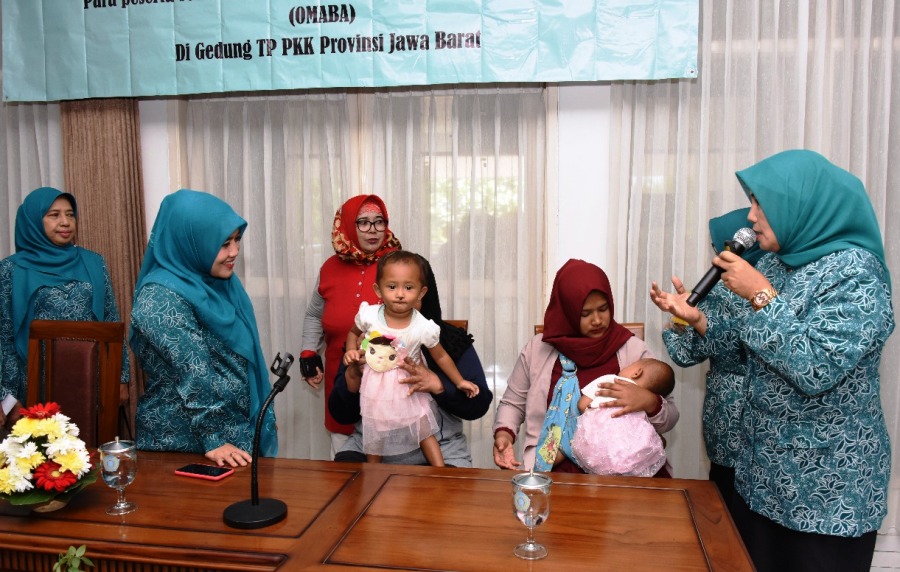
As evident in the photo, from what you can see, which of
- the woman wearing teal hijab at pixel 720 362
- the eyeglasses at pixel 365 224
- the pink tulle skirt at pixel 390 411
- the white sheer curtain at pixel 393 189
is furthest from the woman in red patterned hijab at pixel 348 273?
the woman wearing teal hijab at pixel 720 362

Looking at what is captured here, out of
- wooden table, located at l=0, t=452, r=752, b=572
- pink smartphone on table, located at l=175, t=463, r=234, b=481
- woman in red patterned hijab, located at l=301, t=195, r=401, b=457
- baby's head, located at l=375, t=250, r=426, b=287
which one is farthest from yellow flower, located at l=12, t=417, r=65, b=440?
woman in red patterned hijab, located at l=301, t=195, r=401, b=457

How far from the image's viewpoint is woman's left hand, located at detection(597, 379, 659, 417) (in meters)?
2.15

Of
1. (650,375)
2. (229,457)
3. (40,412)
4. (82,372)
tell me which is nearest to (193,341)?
(229,457)

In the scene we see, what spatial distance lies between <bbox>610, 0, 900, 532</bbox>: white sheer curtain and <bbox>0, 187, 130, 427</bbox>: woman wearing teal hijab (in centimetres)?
256

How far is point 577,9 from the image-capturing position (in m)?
3.16

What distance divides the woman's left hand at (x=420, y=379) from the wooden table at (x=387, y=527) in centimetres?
35

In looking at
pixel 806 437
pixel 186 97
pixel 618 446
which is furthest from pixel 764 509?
pixel 186 97

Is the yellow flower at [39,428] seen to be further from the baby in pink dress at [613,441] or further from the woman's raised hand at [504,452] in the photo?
the baby in pink dress at [613,441]

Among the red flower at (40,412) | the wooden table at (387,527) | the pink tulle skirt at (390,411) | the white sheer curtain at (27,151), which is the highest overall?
the white sheer curtain at (27,151)


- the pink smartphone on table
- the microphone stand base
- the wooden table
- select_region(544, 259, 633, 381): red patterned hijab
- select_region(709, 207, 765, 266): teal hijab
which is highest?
select_region(709, 207, 765, 266): teal hijab

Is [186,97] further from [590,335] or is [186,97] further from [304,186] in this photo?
[590,335]

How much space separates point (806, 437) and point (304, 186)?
2.65m

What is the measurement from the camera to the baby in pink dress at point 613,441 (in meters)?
2.08

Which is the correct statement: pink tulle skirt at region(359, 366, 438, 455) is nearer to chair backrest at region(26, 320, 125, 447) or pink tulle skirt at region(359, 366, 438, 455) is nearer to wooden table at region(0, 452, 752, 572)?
wooden table at region(0, 452, 752, 572)
